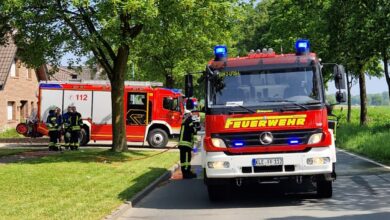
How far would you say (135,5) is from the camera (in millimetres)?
14680

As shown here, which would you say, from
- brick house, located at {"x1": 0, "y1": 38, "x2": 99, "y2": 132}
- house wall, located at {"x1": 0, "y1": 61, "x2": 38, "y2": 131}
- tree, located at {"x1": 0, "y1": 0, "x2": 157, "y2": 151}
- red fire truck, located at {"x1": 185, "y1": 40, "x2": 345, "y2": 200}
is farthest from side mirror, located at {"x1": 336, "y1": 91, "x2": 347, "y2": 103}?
house wall, located at {"x1": 0, "y1": 61, "x2": 38, "y2": 131}

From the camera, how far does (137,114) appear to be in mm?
25609

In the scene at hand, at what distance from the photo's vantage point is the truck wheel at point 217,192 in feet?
32.9

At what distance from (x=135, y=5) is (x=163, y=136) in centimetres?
1163

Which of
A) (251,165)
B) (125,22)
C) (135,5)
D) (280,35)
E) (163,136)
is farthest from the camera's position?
(280,35)

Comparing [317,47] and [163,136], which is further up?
[317,47]

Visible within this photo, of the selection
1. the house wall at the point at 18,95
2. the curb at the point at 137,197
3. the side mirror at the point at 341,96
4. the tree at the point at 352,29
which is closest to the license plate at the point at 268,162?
the side mirror at the point at 341,96

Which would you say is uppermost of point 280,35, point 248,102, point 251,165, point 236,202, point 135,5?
point 280,35

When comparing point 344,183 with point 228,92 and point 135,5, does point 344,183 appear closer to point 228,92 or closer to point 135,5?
point 228,92

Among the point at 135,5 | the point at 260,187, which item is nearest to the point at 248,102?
the point at 260,187

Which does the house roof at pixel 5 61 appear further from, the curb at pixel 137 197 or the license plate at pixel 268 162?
the license plate at pixel 268 162

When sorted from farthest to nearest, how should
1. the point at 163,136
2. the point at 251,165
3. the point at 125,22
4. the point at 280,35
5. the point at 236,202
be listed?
the point at 280,35 < the point at 163,136 < the point at 125,22 < the point at 236,202 < the point at 251,165

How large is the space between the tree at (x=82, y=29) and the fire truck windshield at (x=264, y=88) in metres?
5.75

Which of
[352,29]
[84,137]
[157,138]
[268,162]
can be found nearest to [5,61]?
[84,137]
